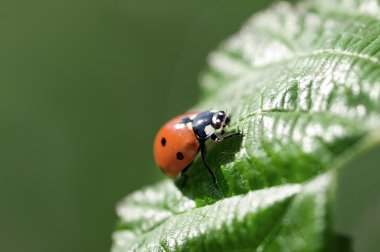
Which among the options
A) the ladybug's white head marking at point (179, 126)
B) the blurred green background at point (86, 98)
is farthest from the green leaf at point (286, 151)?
the blurred green background at point (86, 98)

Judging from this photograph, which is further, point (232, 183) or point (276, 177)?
point (232, 183)

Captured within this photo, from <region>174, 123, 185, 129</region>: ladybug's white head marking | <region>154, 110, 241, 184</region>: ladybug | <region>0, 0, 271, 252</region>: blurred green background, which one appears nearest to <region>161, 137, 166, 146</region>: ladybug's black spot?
<region>154, 110, 241, 184</region>: ladybug

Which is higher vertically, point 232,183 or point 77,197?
point 232,183

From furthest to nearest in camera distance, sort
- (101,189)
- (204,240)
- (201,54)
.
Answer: (201,54)
(101,189)
(204,240)

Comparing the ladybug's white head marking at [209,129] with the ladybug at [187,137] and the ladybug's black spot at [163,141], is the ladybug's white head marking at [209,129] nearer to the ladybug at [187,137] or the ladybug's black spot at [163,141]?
the ladybug at [187,137]

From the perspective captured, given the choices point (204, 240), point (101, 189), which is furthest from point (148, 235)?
point (101, 189)

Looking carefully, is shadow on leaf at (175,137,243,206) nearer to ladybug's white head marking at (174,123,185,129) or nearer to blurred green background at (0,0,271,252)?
ladybug's white head marking at (174,123,185,129)

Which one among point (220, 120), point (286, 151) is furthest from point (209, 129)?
point (286, 151)

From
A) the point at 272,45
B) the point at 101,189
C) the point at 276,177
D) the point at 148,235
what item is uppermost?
the point at 272,45

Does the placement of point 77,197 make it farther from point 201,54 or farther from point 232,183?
point 232,183
